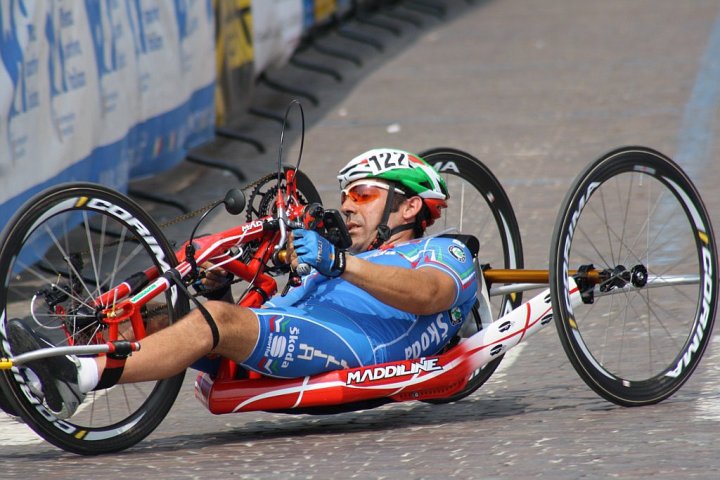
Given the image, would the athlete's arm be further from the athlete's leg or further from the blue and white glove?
the athlete's leg

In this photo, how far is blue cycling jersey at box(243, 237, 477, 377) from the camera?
5.16 metres

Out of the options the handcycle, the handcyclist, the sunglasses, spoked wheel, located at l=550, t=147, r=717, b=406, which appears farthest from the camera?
the sunglasses

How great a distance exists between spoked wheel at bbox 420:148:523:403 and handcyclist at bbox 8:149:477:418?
1.41 feet

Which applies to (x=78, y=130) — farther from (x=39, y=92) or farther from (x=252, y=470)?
(x=252, y=470)

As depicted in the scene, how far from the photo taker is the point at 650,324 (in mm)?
6855

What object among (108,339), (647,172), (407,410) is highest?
(647,172)

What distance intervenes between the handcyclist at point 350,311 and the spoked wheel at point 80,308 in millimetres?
92

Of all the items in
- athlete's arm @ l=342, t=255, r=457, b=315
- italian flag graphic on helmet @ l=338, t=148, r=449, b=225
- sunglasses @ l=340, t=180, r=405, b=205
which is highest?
italian flag graphic on helmet @ l=338, t=148, r=449, b=225

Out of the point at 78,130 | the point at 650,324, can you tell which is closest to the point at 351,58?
the point at 78,130

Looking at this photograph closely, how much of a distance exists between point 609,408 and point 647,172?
2.93 ft

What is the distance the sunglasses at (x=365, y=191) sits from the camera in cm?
558

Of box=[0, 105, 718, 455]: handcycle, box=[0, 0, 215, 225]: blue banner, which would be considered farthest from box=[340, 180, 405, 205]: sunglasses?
box=[0, 0, 215, 225]: blue banner

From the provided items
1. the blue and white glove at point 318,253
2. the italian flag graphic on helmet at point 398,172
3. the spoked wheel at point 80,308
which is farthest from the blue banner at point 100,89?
the blue and white glove at point 318,253

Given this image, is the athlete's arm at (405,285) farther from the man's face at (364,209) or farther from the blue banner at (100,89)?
the blue banner at (100,89)
